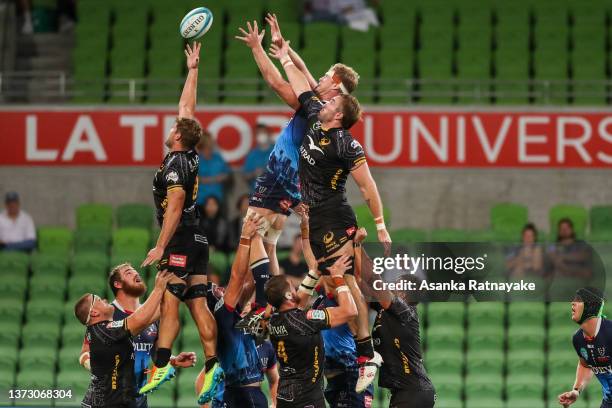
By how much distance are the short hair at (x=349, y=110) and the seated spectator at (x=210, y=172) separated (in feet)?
23.7

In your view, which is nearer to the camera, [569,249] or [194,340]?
[569,249]

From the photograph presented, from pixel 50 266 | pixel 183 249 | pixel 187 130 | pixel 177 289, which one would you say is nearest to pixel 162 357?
pixel 177 289

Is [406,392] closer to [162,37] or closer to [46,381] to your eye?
[46,381]

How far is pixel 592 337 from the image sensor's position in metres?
12.5

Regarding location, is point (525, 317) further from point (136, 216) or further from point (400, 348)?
point (400, 348)

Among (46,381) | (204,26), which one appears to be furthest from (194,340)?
(204,26)

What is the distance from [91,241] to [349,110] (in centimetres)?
805

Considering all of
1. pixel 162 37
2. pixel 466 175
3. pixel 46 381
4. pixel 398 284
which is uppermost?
pixel 162 37

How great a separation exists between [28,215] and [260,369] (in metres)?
7.93

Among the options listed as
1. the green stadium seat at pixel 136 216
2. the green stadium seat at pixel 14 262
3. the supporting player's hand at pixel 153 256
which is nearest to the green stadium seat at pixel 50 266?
the green stadium seat at pixel 14 262

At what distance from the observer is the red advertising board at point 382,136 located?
19.4 meters

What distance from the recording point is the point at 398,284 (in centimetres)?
1196

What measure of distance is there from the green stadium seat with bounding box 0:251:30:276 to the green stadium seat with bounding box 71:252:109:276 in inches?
26.6

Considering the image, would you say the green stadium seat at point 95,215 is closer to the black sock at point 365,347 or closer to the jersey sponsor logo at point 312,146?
the black sock at point 365,347
